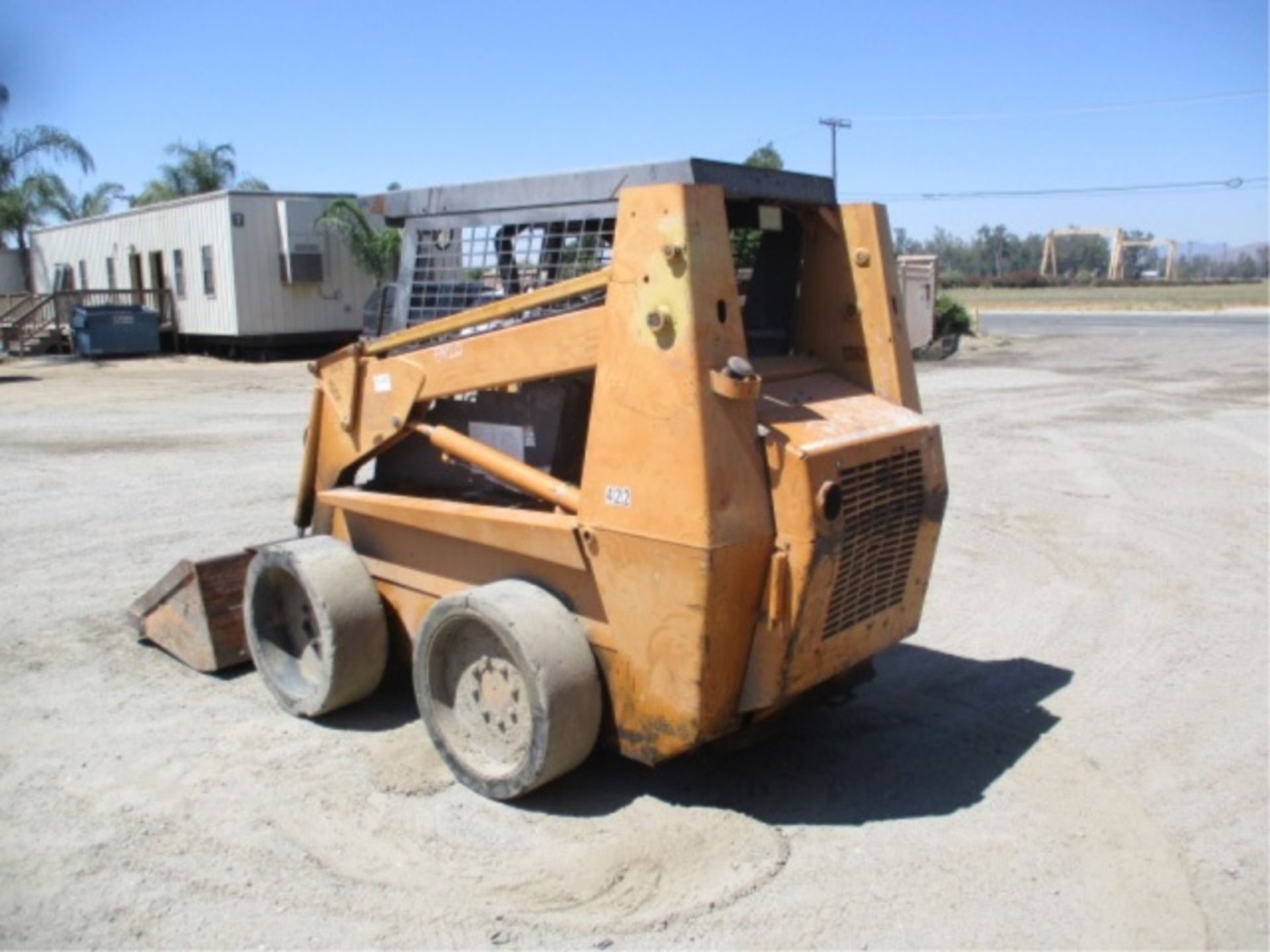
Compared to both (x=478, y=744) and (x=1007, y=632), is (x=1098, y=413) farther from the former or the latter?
(x=478, y=744)

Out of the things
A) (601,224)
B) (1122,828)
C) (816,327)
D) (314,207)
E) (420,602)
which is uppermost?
(314,207)

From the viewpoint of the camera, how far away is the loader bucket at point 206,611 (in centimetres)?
579

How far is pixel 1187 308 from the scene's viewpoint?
162 ft

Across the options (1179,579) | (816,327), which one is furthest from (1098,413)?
(816,327)

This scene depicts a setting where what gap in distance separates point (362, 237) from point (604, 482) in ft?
71.0

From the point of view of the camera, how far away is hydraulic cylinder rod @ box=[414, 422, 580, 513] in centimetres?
437

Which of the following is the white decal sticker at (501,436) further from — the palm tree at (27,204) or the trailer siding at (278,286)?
the palm tree at (27,204)

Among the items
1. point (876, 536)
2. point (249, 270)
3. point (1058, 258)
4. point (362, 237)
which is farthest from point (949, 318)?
point (1058, 258)

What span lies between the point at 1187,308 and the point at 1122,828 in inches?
2001

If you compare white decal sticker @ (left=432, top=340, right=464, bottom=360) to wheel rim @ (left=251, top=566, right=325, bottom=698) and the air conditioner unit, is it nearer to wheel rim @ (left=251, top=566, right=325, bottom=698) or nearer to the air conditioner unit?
wheel rim @ (left=251, top=566, right=325, bottom=698)

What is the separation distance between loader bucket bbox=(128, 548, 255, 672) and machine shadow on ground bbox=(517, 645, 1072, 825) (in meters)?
2.20

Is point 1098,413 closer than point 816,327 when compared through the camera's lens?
No

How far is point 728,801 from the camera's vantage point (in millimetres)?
4438

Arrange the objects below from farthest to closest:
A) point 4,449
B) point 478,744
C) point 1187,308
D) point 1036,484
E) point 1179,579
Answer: point 1187,308 < point 4,449 < point 1036,484 < point 1179,579 < point 478,744
